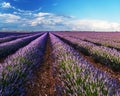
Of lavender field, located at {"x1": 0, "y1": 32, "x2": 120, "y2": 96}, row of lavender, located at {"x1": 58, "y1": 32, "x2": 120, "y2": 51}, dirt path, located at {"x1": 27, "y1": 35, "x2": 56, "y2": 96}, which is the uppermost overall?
lavender field, located at {"x1": 0, "y1": 32, "x2": 120, "y2": 96}

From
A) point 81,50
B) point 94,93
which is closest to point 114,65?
point 94,93

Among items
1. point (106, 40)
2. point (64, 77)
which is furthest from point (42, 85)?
point (106, 40)

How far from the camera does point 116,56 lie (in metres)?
9.34

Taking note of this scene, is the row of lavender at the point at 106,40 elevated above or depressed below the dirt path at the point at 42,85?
below

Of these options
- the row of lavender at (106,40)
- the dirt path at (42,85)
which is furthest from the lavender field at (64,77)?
the row of lavender at (106,40)

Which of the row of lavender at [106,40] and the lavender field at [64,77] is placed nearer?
the lavender field at [64,77]

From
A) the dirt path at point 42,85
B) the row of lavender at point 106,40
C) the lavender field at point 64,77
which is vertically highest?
the lavender field at point 64,77

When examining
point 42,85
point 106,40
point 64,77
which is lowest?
point 106,40

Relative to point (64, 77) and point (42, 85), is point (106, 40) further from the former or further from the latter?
point (64, 77)

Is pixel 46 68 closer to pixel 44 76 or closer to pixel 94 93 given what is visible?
pixel 44 76

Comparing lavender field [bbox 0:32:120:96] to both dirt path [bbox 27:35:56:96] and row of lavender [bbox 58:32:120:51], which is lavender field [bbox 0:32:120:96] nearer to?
dirt path [bbox 27:35:56:96]

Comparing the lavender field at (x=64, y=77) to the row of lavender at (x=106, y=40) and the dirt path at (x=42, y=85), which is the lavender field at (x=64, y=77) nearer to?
the dirt path at (x=42, y=85)

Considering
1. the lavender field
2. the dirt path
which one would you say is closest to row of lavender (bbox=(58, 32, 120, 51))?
the lavender field

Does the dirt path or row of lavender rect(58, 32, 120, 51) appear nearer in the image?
the dirt path
